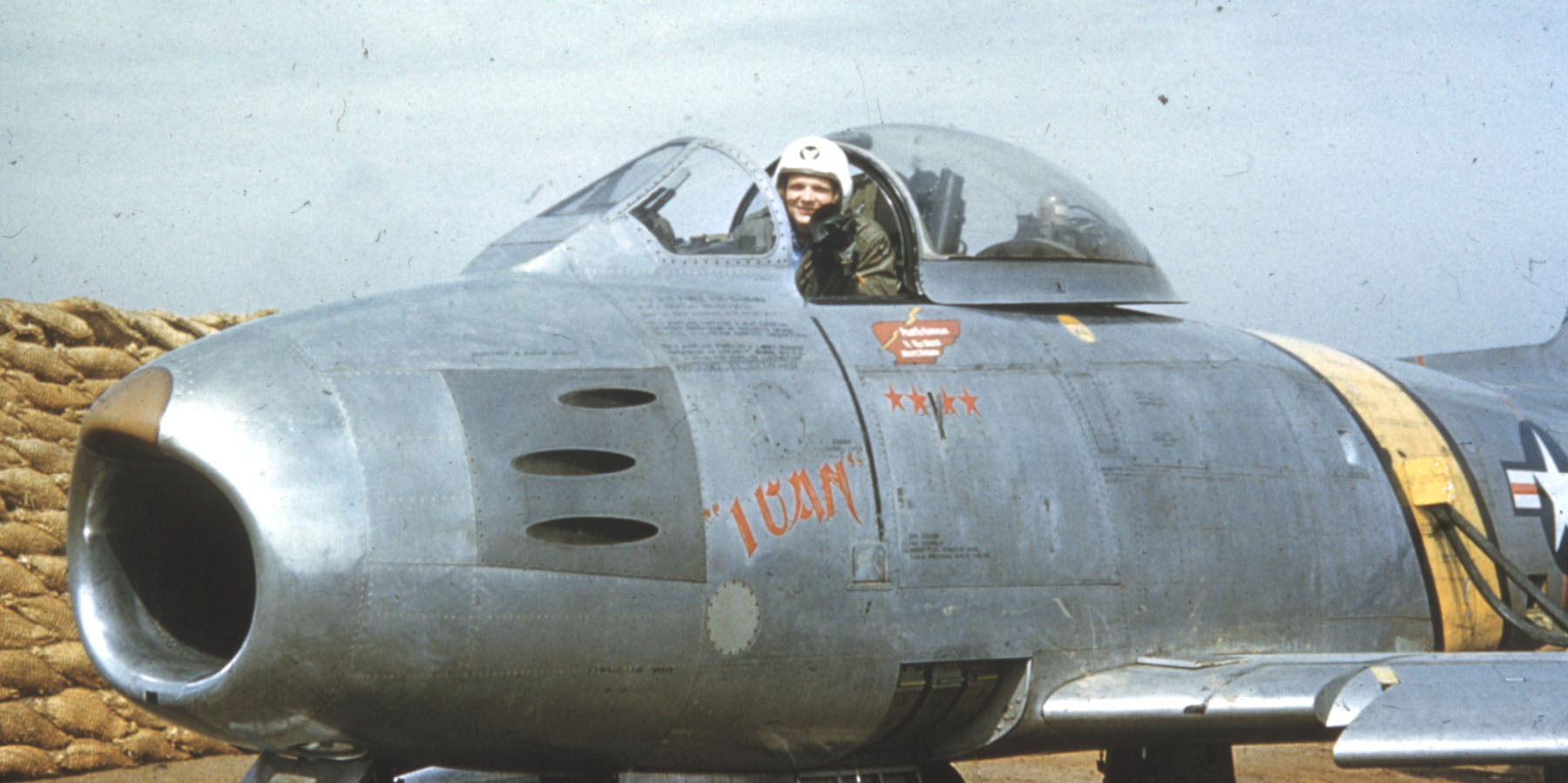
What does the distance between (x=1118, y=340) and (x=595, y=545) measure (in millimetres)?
2380

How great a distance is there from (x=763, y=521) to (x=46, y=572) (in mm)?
5642

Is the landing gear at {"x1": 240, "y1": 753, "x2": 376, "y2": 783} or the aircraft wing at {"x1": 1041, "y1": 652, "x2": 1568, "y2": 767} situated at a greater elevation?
the landing gear at {"x1": 240, "y1": 753, "x2": 376, "y2": 783}

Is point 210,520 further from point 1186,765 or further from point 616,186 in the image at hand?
point 1186,765

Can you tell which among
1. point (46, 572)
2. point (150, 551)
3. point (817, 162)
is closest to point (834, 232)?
point (817, 162)

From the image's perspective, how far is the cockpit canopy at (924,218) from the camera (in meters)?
5.58

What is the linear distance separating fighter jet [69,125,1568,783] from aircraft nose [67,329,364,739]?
0.01 meters

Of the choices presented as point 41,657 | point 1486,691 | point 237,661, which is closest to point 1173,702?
point 1486,691

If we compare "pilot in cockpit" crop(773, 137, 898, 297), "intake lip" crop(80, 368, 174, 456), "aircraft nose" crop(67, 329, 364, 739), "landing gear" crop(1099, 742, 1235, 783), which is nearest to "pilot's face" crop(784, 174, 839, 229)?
"pilot in cockpit" crop(773, 137, 898, 297)

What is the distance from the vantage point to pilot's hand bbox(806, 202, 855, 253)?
5.92m

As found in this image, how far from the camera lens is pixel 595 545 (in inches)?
179

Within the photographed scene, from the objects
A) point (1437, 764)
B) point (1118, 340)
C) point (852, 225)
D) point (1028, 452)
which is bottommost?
point (1437, 764)

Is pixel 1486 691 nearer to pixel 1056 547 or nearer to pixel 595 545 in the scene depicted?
pixel 1056 547

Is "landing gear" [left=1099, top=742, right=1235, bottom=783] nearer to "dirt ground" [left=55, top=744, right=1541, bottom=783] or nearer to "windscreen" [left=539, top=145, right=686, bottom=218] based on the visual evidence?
"dirt ground" [left=55, top=744, right=1541, bottom=783]

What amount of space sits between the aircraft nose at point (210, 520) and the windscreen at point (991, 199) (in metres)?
2.49
